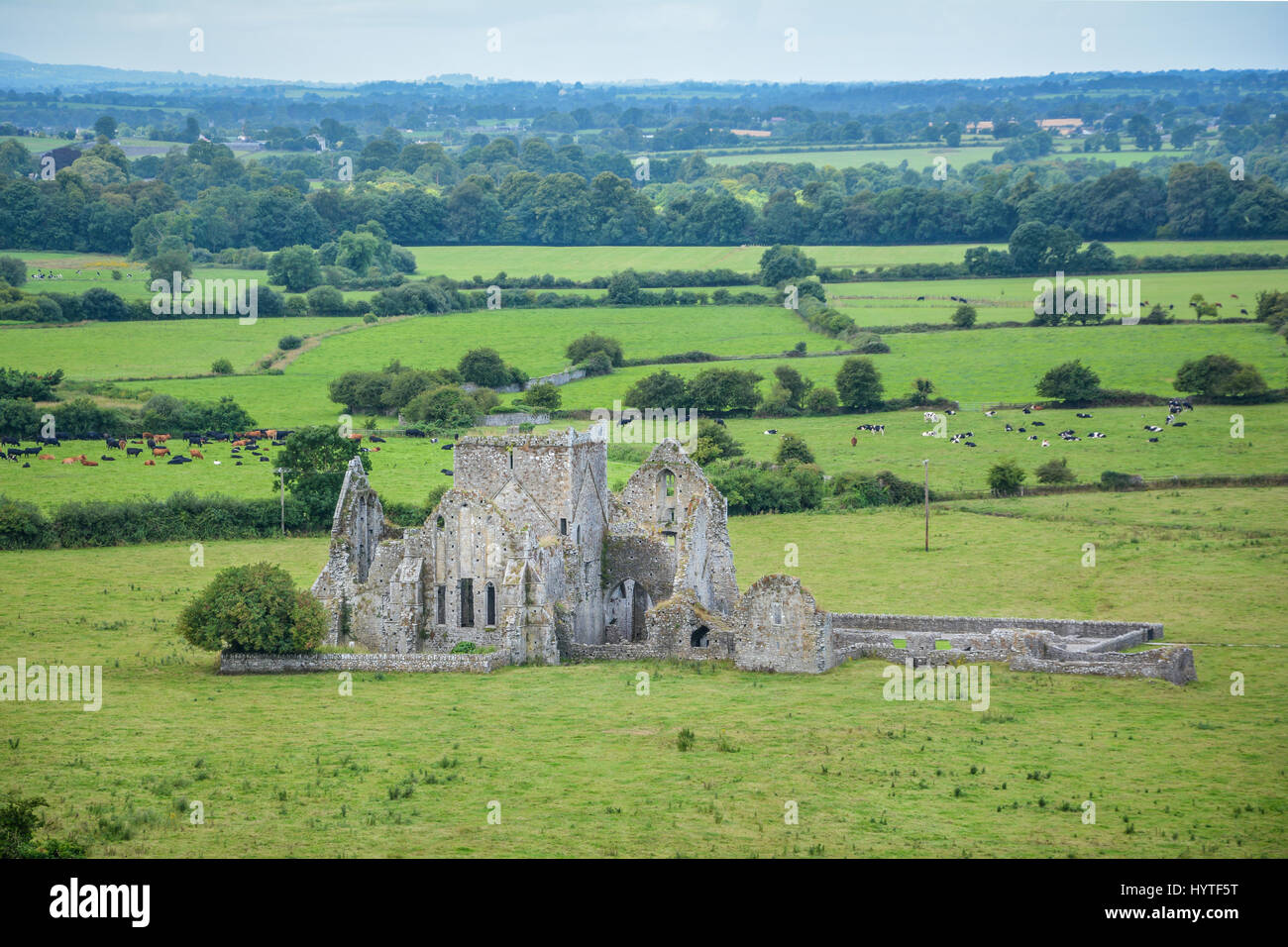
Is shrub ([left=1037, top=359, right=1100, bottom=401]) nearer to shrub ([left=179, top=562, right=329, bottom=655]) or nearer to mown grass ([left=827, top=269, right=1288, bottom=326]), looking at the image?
mown grass ([left=827, top=269, right=1288, bottom=326])

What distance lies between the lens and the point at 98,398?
107 meters

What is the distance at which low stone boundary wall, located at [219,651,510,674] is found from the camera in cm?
5156

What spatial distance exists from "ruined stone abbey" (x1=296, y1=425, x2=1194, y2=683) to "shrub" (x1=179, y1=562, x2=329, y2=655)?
101cm

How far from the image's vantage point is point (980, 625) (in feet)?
182

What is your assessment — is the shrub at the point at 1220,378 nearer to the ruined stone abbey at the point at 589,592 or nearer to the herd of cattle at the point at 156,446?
the herd of cattle at the point at 156,446

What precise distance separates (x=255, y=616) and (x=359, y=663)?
3.63 meters

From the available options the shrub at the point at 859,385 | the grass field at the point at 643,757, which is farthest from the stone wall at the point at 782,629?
the shrub at the point at 859,385

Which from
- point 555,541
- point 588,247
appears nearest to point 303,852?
point 555,541

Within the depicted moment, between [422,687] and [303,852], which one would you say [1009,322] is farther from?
[303,852]

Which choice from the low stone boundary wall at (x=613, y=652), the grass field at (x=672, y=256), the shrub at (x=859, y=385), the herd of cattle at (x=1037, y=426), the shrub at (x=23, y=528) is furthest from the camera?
the grass field at (x=672, y=256)

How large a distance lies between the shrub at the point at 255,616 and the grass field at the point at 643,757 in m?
1.26

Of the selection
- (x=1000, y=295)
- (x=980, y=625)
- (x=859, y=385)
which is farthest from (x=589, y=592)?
(x=1000, y=295)

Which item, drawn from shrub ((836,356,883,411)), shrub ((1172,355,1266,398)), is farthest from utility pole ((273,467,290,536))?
shrub ((1172,355,1266,398))

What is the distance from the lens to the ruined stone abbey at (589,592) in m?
51.1
